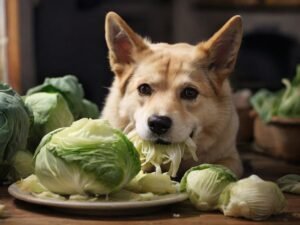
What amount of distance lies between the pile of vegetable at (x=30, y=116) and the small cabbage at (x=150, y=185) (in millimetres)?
441

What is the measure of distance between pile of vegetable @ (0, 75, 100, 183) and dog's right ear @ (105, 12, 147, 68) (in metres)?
0.20

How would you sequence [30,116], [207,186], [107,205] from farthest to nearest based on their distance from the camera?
1. [30,116]
2. [207,186]
3. [107,205]

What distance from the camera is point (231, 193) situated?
1.74m

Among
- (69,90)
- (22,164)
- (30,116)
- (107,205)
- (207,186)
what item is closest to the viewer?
(107,205)

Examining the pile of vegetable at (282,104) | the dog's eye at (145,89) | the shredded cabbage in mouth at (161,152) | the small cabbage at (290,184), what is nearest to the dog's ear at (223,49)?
the dog's eye at (145,89)

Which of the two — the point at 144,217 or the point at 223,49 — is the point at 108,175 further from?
the point at 223,49

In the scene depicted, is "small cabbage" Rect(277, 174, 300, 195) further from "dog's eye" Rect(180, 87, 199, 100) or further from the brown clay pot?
the brown clay pot

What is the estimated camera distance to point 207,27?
5.80 metres

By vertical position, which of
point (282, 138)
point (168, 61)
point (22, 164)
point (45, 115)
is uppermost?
point (168, 61)

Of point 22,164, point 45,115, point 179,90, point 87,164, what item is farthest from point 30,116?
point 87,164

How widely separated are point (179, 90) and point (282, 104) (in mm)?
833

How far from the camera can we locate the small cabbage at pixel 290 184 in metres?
2.08

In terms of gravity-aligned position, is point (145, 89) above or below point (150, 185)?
above

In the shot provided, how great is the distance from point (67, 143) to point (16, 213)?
233mm
